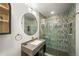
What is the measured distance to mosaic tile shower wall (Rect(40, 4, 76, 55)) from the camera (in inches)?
53.1

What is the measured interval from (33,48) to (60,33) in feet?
1.31

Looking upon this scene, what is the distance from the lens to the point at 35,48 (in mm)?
1354

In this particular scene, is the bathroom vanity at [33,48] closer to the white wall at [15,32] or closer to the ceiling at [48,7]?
the white wall at [15,32]

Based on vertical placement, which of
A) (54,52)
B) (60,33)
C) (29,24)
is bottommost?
(54,52)

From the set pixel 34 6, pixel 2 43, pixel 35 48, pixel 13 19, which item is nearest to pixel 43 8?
pixel 34 6

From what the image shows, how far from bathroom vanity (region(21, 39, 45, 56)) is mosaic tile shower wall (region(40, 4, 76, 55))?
7cm

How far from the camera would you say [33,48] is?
134 cm

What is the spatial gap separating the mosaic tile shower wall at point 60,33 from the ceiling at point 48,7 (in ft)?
0.21

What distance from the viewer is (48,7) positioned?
137cm

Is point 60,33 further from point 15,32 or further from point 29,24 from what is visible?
point 15,32

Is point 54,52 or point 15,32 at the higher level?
point 15,32

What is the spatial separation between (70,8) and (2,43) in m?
0.96

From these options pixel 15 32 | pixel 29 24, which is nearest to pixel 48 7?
pixel 29 24

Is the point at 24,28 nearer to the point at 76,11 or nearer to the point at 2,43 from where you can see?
the point at 2,43
